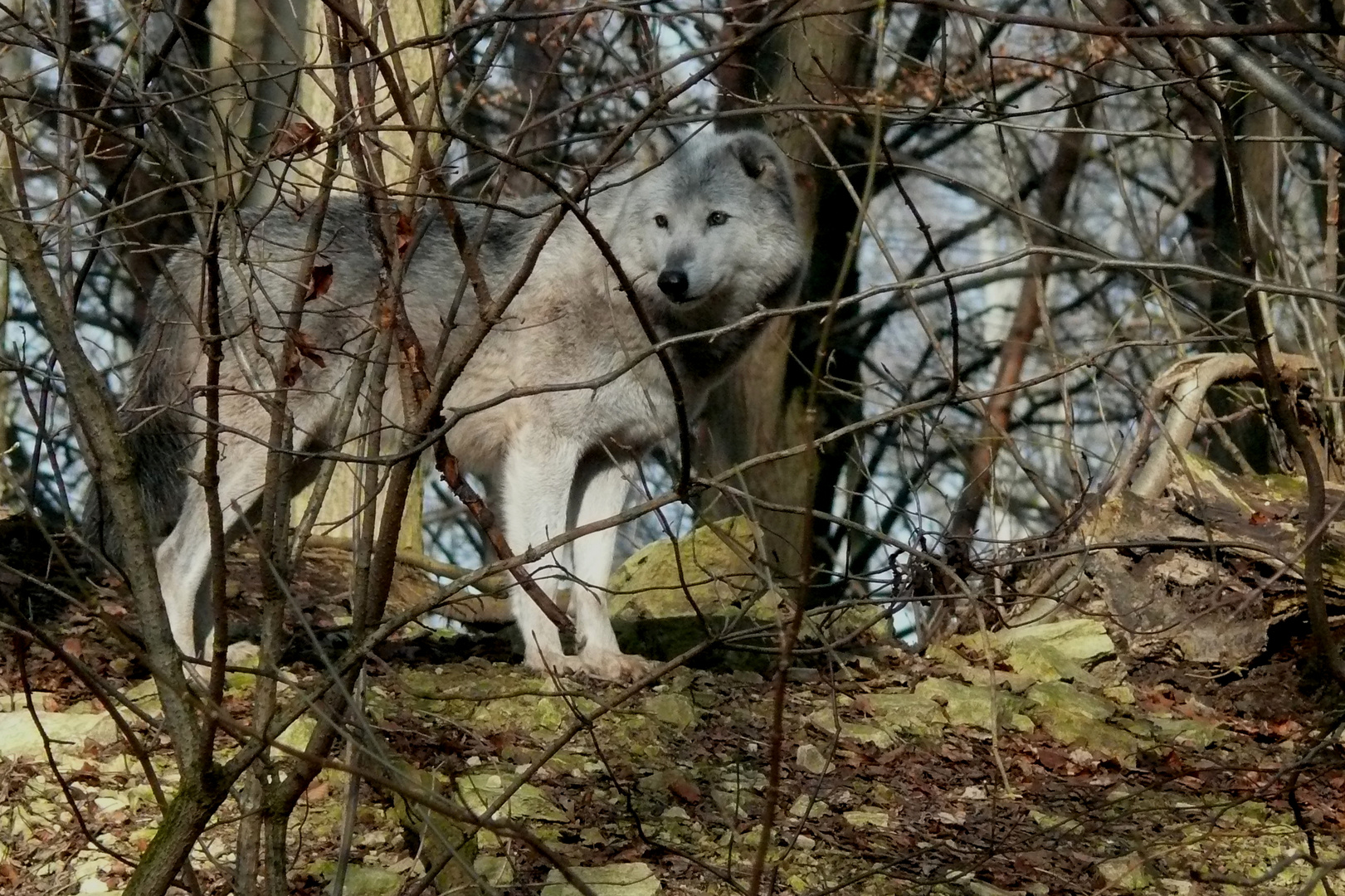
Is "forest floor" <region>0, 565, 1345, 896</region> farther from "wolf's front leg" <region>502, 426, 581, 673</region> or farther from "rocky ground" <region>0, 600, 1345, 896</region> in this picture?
"wolf's front leg" <region>502, 426, 581, 673</region>

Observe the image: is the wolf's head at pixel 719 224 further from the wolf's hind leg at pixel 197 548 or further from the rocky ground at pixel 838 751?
the wolf's hind leg at pixel 197 548

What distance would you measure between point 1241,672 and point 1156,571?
0.54 metres

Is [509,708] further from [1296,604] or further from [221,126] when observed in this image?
[1296,604]

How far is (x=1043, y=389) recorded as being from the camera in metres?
15.9

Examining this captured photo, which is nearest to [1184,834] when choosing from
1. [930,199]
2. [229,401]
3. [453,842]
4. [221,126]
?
[453,842]

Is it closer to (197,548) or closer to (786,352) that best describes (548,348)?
(197,548)

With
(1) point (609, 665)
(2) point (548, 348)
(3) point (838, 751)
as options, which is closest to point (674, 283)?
(2) point (548, 348)

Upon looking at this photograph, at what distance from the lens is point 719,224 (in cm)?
650

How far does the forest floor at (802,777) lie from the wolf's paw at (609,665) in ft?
0.60

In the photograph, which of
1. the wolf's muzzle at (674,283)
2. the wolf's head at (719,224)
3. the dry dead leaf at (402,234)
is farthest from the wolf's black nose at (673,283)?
the dry dead leaf at (402,234)

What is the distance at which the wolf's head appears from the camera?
639 centimetres

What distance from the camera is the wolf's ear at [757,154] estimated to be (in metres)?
6.56

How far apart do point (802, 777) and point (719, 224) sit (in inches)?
111

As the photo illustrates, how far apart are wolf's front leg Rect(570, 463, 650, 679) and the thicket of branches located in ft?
1.15
